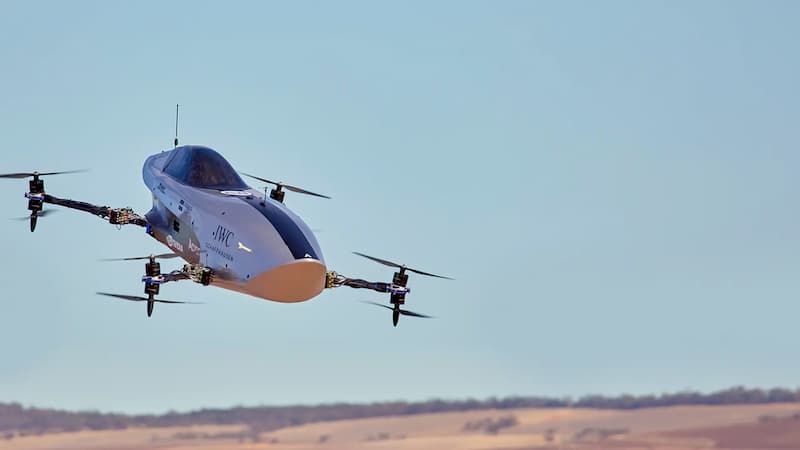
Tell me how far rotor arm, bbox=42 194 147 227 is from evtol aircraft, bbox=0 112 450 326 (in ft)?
0.18

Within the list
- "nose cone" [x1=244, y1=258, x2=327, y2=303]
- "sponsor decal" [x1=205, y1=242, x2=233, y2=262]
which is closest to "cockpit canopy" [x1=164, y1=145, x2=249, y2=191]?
"sponsor decal" [x1=205, y1=242, x2=233, y2=262]

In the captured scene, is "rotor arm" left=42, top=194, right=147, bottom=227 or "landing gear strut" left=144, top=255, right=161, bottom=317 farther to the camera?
"rotor arm" left=42, top=194, right=147, bottom=227

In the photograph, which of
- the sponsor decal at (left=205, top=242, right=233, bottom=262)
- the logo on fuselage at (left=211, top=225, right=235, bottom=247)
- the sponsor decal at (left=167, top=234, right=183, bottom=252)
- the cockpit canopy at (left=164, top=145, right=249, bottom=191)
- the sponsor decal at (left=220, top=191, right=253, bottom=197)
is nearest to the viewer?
the sponsor decal at (left=205, top=242, right=233, bottom=262)

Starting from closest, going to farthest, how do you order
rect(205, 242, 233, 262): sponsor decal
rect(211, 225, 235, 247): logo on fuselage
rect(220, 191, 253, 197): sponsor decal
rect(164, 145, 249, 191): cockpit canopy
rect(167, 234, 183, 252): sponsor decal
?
rect(205, 242, 233, 262): sponsor decal
rect(211, 225, 235, 247): logo on fuselage
rect(220, 191, 253, 197): sponsor decal
rect(167, 234, 183, 252): sponsor decal
rect(164, 145, 249, 191): cockpit canopy

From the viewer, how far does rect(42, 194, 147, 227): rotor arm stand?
9512cm

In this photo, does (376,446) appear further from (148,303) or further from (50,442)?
(148,303)

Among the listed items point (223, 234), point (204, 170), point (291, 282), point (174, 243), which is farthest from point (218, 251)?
point (204, 170)

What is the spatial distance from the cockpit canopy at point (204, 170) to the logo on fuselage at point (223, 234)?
21.3ft

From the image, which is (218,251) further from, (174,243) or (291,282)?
(174,243)

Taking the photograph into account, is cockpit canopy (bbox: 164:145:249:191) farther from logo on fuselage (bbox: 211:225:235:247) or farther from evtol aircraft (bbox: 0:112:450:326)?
logo on fuselage (bbox: 211:225:235:247)

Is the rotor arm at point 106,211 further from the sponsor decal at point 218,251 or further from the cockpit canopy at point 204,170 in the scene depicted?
the sponsor decal at point 218,251

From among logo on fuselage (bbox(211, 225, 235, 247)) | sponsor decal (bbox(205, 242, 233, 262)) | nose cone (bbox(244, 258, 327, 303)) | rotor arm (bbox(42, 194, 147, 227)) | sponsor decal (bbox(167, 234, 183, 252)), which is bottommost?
nose cone (bbox(244, 258, 327, 303))

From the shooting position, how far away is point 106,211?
95.1 metres

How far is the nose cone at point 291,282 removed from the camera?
80875mm
